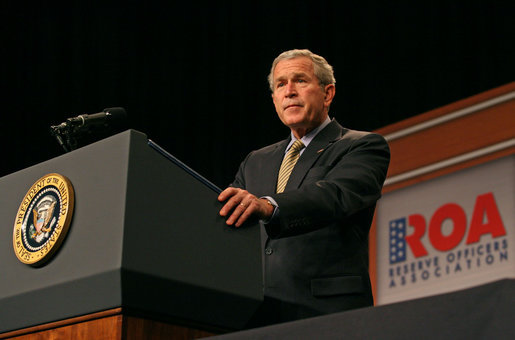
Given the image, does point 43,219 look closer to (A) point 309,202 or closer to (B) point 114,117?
(B) point 114,117

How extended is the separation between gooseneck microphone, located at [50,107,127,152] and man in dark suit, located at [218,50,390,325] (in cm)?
32

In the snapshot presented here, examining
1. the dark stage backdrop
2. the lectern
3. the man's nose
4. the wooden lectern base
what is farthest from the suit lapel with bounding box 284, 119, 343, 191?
the dark stage backdrop

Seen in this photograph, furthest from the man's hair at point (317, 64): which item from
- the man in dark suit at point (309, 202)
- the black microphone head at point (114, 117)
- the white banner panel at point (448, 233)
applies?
the white banner panel at point (448, 233)

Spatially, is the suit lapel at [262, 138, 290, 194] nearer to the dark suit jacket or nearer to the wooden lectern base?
the dark suit jacket

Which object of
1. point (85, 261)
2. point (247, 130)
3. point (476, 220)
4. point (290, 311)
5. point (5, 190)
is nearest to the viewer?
point (85, 261)

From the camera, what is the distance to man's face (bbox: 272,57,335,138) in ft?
6.22

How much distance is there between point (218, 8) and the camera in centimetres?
434

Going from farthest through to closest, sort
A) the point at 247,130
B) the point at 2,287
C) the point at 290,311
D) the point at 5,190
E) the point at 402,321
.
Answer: the point at 247,130 → the point at 290,311 → the point at 5,190 → the point at 2,287 → the point at 402,321

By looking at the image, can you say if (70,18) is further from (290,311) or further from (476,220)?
(290,311)

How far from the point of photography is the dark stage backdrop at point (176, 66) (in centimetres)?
388

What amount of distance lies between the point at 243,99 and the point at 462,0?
4.46ft

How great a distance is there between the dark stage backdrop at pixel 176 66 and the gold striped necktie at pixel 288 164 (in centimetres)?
190

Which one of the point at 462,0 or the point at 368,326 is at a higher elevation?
the point at 462,0

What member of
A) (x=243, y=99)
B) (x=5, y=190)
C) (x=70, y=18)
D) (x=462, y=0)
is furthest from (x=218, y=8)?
Result: (x=5, y=190)
